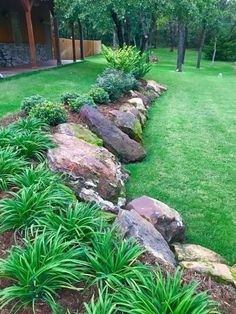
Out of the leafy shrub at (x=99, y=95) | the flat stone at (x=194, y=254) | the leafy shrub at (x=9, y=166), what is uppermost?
the leafy shrub at (x=9, y=166)

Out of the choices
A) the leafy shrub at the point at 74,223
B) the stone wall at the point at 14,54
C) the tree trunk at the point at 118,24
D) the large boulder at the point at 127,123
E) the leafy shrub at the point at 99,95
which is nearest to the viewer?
the leafy shrub at the point at 74,223

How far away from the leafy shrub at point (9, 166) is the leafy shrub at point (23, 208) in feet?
0.92

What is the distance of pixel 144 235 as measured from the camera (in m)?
2.84

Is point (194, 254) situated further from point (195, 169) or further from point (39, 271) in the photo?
point (195, 169)

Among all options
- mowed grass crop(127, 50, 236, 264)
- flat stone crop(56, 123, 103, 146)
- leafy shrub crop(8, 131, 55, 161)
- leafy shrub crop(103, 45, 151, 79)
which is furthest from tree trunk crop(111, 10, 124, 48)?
leafy shrub crop(8, 131, 55, 161)

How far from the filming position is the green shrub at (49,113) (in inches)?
205

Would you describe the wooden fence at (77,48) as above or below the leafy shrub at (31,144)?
below

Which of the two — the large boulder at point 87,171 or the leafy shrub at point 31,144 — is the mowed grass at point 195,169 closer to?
the large boulder at point 87,171

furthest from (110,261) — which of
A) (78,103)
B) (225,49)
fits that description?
(225,49)

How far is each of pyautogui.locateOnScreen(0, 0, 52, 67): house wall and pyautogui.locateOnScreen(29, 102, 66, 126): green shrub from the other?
1018 cm

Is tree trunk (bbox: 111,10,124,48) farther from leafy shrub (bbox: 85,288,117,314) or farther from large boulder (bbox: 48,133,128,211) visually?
leafy shrub (bbox: 85,288,117,314)

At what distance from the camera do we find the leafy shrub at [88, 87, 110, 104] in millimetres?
7320

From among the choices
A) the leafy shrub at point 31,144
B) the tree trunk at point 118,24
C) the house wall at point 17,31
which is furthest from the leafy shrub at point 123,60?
the leafy shrub at point 31,144

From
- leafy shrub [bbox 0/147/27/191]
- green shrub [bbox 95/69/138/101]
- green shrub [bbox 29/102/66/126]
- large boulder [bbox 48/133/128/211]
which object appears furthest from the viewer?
green shrub [bbox 95/69/138/101]
